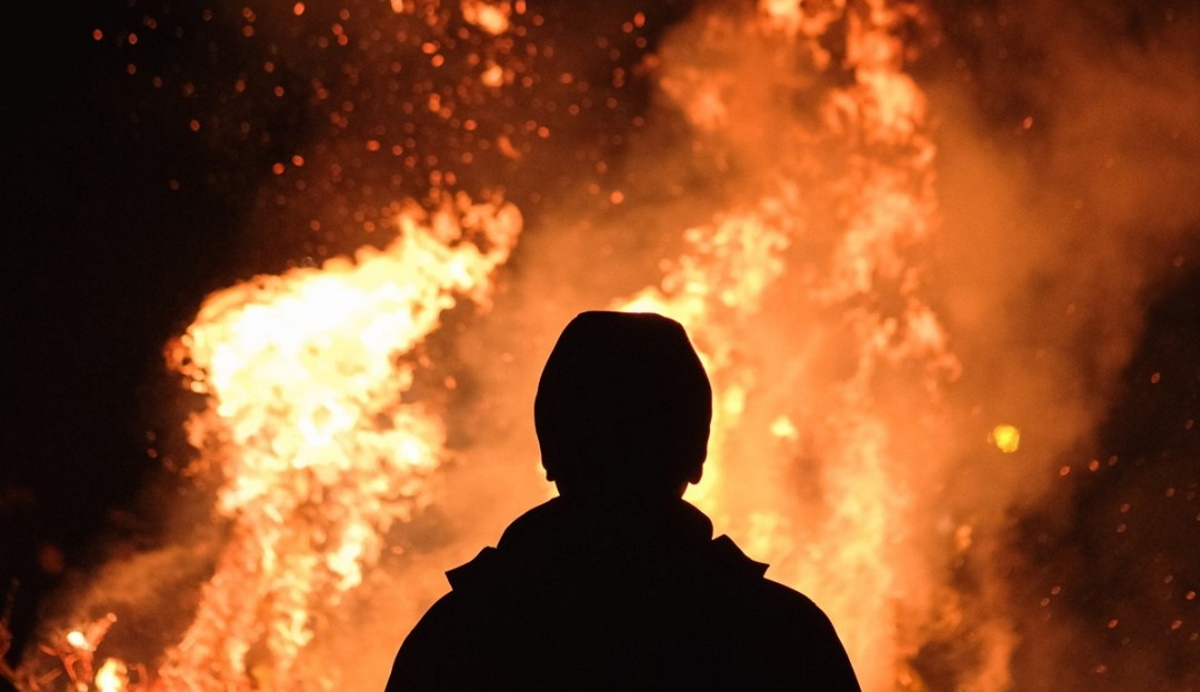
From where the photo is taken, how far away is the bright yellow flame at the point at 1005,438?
9.72 m

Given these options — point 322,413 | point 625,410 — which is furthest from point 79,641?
point 625,410

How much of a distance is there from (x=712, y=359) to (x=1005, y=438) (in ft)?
9.55

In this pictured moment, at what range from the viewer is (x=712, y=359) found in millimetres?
9070

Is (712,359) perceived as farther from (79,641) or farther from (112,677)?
(79,641)

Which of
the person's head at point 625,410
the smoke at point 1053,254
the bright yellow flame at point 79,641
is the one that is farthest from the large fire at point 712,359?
the person's head at point 625,410

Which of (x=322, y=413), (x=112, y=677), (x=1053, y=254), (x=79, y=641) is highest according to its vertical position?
(x=1053, y=254)

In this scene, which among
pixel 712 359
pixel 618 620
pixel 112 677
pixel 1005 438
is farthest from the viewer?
pixel 1005 438

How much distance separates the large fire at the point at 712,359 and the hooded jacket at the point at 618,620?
24.7 ft

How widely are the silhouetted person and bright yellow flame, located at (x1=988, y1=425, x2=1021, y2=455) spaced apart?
890 cm

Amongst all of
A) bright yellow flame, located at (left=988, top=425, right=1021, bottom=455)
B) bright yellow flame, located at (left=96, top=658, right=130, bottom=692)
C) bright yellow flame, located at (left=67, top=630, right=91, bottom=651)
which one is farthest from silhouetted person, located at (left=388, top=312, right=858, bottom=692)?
bright yellow flame, located at (left=67, top=630, right=91, bottom=651)

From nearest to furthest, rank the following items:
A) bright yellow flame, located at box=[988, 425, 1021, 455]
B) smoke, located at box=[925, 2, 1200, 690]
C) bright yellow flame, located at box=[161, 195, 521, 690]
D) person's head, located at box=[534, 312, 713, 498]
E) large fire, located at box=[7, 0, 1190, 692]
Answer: person's head, located at box=[534, 312, 713, 498]
smoke, located at box=[925, 2, 1200, 690]
large fire, located at box=[7, 0, 1190, 692]
bright yellow flame, located at box=[161, 195, 521, 690]
bright yellow flame, located at box=[988, 425, 1021, 455]

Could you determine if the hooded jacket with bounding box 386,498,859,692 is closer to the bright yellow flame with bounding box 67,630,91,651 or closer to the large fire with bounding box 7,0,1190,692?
the large fire with bounding box 7,0,1190,692

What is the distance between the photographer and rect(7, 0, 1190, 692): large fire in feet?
29.2

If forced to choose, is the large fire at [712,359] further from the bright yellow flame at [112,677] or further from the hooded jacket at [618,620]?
the hooded jacket at [618,620]
